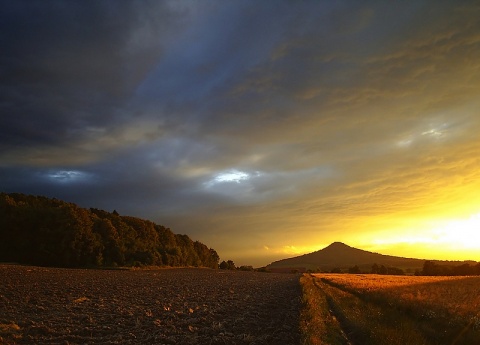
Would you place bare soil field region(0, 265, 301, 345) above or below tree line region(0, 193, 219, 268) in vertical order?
below

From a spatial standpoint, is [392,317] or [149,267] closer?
[392,317]

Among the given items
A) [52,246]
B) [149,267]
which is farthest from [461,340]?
[149,267]

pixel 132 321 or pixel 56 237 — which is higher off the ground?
pixel 56 237

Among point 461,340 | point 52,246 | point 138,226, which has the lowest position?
point 461,340

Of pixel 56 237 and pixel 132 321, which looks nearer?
pixel 132 321

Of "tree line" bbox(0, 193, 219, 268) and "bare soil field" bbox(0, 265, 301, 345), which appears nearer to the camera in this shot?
"bare soil field" bbox(0, 265, 301, 345)

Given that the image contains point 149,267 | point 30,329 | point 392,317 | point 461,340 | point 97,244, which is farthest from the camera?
point 149,267

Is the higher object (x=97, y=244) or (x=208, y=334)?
(x=97, y=244)

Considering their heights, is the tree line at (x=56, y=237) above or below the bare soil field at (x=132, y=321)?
above

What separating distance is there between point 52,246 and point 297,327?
59.9 meters

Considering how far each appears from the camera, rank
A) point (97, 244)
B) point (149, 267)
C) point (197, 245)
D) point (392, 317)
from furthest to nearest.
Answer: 1. point (197, 245)
2. point (149, 267)
3. point (97, 244)
4. point (392, 317)

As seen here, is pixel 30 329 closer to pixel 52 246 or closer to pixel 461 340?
pixel 461 340

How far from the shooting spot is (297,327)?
56.1ft

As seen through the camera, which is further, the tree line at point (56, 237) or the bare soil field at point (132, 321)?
the tree line at point (56, 237)
